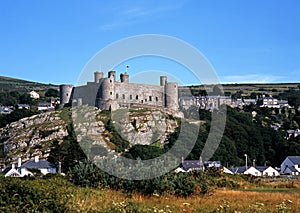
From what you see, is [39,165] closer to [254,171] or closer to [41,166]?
[41,166]

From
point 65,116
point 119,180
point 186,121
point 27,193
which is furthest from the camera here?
point 186,121

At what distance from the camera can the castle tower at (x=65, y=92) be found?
257 ft

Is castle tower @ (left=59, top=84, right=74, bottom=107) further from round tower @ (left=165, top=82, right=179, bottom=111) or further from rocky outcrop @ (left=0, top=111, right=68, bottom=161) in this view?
round tower @ (left=165, top=82, right=179, bottom=111)

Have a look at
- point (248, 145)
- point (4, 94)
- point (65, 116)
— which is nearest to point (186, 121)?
point (248, 145)

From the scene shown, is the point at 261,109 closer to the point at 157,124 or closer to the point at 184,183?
the point at 157,124

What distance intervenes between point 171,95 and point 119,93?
8.30m

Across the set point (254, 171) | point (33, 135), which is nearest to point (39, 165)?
point (33, 135)

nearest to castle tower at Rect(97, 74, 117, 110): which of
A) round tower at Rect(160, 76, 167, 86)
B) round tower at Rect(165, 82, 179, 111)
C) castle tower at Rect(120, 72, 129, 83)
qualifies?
castle tower at Rect(120, 72, 129, 83)

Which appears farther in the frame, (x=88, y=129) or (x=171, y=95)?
(x=171, y=95)

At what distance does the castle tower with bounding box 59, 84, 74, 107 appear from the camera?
257 feet

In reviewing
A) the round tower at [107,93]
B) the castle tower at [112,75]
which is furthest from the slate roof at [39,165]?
the castle tower at [112,75]

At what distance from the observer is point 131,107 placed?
75.8m

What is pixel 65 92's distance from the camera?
7900 cm

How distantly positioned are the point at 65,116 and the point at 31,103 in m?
63.4
